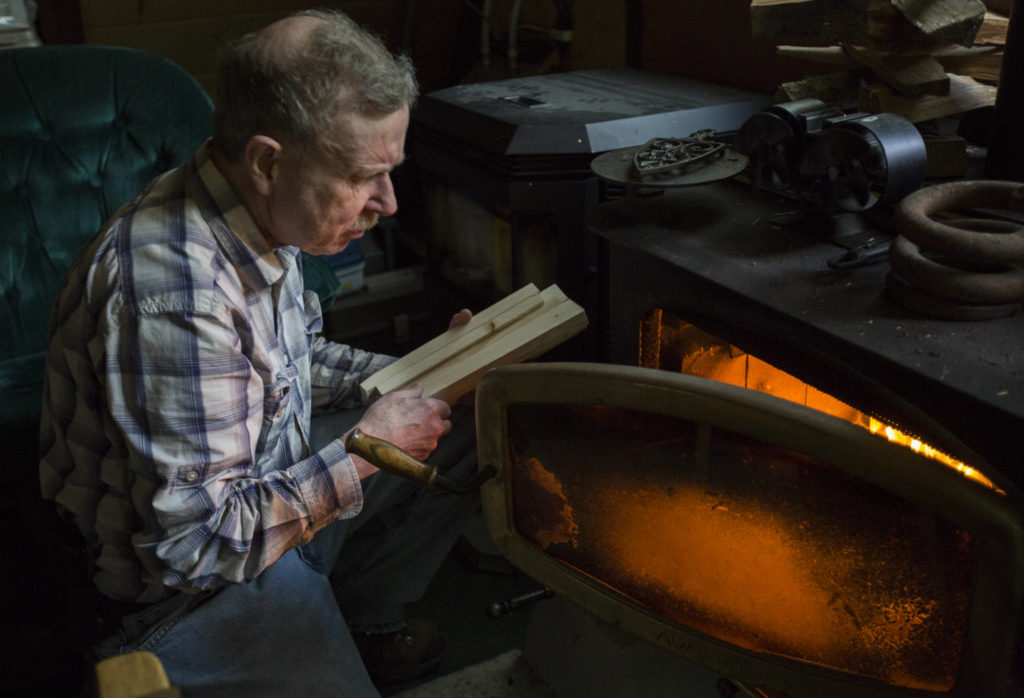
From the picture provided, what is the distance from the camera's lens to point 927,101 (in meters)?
1.50

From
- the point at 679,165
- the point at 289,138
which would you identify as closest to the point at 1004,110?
the point at 679,165

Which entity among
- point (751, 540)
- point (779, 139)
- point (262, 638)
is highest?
point (779, 139)

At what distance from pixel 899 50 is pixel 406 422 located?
0.98m

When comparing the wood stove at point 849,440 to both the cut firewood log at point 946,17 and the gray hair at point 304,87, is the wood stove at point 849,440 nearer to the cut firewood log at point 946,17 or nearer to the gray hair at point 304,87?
the cut firewood log at point 946,17

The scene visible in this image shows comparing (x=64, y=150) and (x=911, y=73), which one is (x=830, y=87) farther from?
(x=64, y=150)

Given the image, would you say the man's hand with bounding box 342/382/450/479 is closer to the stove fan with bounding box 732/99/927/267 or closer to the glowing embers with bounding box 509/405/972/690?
the glowing embers with bounding box 509/405/972/690

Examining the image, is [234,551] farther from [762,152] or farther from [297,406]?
[762,152]

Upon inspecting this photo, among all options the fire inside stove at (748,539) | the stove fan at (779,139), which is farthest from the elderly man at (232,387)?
the stove fan at (779,139)

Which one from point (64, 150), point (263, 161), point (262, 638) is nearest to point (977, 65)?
point (263, 161)

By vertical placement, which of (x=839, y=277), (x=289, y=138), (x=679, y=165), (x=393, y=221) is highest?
(x=289, y=138)

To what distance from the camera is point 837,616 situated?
88 centimetres

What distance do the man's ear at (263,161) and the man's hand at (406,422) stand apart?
35cm

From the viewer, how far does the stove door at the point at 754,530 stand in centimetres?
76

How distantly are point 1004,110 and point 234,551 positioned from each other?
1.25 metres
